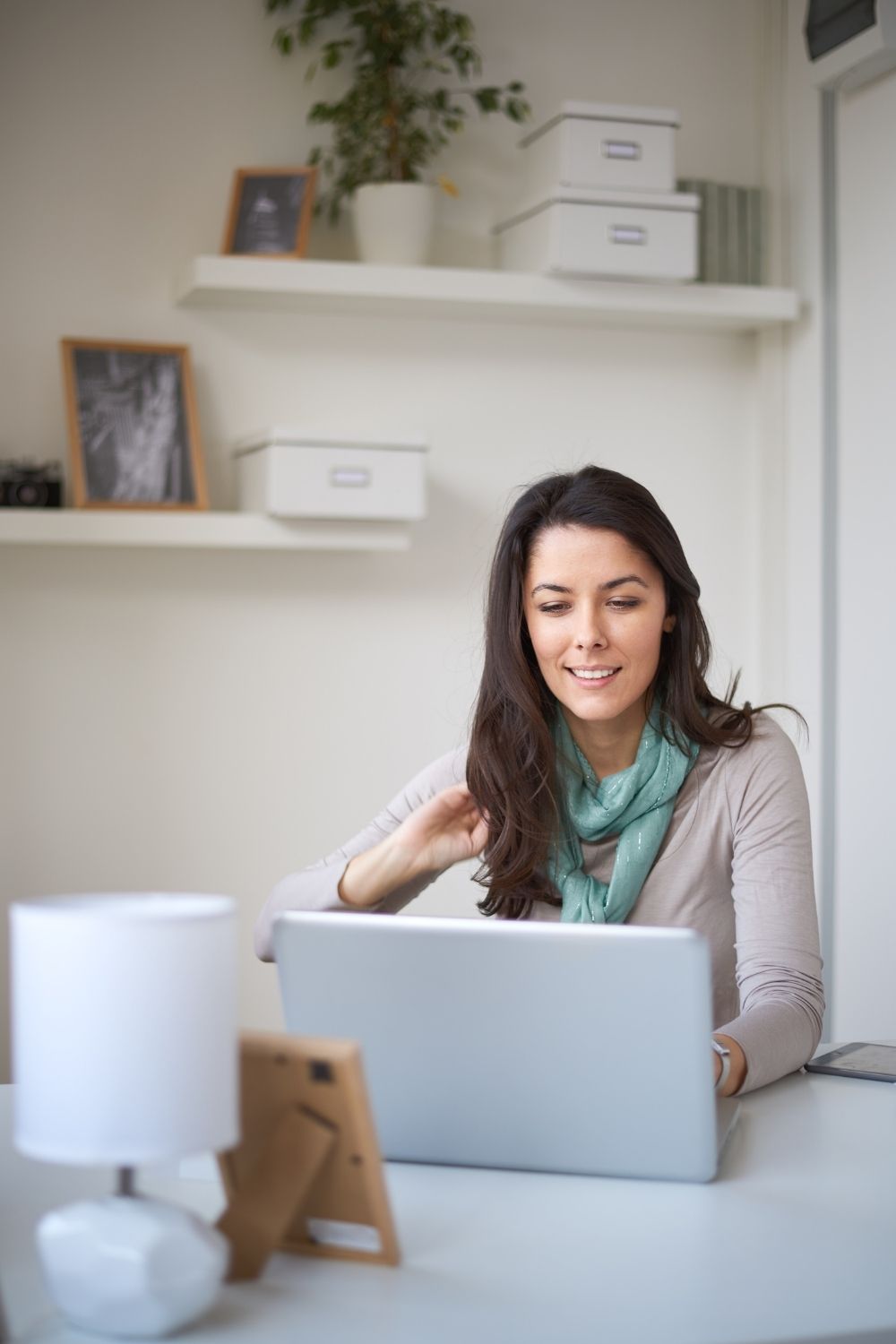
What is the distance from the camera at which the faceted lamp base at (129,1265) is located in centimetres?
83

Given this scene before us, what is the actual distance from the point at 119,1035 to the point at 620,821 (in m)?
1.06

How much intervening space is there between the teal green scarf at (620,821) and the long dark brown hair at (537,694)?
23mm

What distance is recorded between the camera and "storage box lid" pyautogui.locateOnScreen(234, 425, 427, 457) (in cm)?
263

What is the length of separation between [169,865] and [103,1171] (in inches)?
64.6

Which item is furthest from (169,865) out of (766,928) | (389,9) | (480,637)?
(389,9)

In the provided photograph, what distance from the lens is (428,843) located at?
5.53 feet

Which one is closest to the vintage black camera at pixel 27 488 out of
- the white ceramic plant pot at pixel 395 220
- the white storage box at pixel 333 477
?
the white storage box at pixel 333 477

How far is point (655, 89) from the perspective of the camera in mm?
3127

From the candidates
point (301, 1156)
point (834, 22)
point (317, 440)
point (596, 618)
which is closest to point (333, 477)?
point (317, 440)

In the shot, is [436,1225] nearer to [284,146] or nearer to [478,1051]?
[478,1051]

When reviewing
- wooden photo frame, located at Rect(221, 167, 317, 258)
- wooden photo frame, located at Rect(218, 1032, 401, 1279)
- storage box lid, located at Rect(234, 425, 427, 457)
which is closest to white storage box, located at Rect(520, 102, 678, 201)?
wooden photo frame, located at Rect(221, 167, 317, 258)

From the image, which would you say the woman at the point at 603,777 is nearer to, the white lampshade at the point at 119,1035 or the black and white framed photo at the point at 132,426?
the white lampshade at the point at 119,1035

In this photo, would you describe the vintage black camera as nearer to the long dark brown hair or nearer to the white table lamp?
the long dark brown hair

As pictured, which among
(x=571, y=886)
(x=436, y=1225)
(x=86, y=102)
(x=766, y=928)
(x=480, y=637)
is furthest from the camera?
(x=480, y=637)
